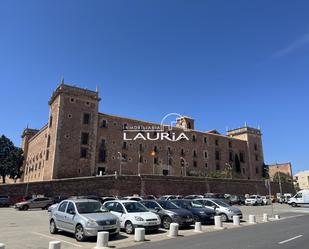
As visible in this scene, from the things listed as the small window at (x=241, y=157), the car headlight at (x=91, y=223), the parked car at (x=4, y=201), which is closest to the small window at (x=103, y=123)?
the parked car at (x=4, y=201)

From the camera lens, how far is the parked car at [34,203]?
33569mm

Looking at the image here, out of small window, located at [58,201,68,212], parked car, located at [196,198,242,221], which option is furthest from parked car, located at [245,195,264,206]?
small window, located at [58,201,68,212]

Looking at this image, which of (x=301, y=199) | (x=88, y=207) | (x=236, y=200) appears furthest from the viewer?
(x=236, y=200)

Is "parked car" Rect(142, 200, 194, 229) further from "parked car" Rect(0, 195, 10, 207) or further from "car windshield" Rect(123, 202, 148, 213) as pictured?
"parked car" Rect(0, 195, 10, 207)

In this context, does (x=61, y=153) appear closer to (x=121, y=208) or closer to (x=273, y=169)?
(x=121, y=208)

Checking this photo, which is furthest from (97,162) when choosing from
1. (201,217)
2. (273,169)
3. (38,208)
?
(273,169)

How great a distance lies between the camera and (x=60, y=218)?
14367mm

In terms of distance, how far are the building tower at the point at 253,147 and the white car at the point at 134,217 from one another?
6766 cm

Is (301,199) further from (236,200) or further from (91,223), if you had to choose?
(91,223)

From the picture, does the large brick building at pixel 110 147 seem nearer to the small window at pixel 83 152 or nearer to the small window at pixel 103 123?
the small window at pixel 103 123

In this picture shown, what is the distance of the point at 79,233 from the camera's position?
13062 millimetres

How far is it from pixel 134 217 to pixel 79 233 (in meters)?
2.91

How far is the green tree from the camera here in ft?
218

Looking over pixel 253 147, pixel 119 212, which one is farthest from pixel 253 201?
pixel 253 147
